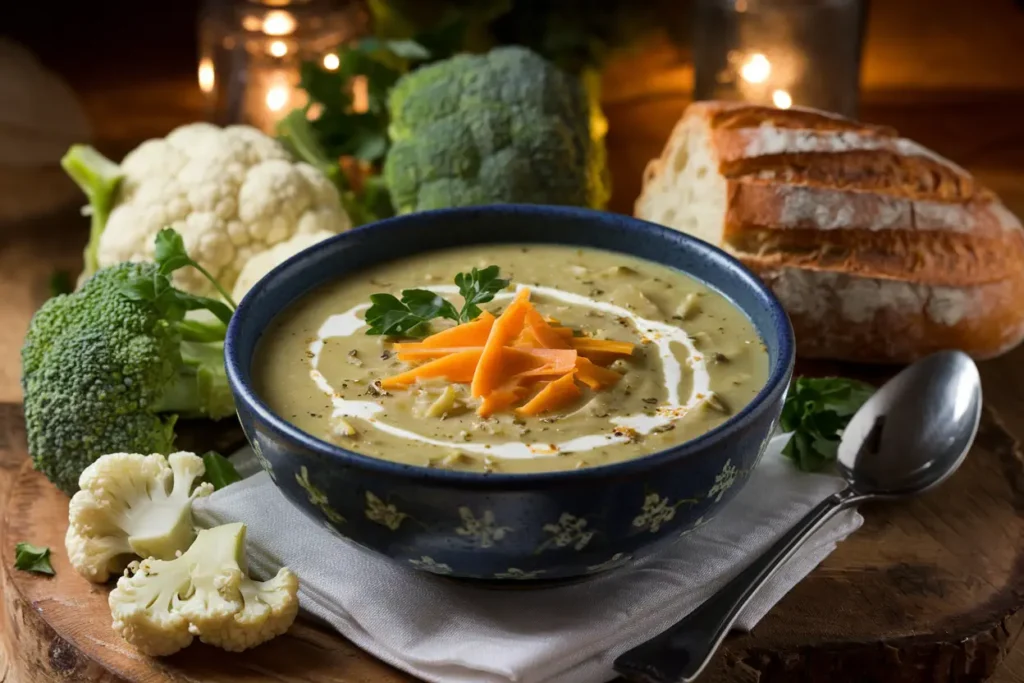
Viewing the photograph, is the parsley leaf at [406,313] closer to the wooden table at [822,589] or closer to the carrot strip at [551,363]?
the carrot strip at [551,363]

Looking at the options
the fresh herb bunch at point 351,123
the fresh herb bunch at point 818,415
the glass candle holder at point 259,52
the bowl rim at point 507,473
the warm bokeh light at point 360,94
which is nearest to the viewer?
the bowl rim at point 507,473

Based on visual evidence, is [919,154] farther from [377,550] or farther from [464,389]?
[377,550]

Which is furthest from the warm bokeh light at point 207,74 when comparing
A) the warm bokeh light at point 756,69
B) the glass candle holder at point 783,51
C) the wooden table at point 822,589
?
the warm bokeh light at point 756,69

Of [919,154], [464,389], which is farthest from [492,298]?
[919,154]

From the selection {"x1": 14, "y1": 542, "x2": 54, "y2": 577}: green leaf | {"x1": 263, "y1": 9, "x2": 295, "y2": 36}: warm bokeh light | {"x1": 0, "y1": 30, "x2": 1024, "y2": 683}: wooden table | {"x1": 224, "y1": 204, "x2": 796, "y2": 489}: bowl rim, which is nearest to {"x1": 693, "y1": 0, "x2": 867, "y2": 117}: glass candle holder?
{"x1": 0, "y1": 30, "x2": 1024, "y2": 683}: wooden table

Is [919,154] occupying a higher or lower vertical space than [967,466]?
higher

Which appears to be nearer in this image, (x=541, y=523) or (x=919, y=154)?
(x=541, y=523)
